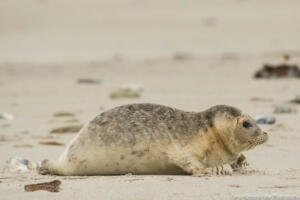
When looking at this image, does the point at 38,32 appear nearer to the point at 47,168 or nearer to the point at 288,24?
the point at 288,24

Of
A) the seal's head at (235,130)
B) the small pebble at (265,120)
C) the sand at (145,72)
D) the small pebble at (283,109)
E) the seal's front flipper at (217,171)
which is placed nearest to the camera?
the sand at (145,72)

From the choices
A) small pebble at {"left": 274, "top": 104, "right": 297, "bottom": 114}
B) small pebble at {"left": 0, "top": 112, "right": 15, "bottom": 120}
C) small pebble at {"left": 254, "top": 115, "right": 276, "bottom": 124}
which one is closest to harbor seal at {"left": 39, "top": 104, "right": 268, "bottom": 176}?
small pebble at {"left": 254, "top": 115, "right": 276, "bottom": 124}

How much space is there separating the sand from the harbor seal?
200 mm

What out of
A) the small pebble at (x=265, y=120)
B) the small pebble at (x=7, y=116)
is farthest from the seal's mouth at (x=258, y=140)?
the small pebble at (x=7, y=116)

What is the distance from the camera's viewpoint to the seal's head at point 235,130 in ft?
18.1

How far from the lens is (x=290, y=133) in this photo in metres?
7.14

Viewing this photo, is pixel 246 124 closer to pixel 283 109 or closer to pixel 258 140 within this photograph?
pixel 258 140

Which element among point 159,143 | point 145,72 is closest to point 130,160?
point 159,143

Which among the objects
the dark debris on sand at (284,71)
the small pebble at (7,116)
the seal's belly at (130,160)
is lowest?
the seal's belly at (130,160)

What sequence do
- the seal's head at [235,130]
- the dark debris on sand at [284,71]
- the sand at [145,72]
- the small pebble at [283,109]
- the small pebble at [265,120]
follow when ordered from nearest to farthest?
the sand at [145,72] < the seal's head at [235,130] < the small pebble at [265,120] < the small pebble at [283,109] < the dark debris on sand at [284,71]

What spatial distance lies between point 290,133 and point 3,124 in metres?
3.02

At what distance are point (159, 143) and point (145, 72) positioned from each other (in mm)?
9220

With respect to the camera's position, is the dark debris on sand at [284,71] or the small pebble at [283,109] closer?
the small pebble at [283,109]

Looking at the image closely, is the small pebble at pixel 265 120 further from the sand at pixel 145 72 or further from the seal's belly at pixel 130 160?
the seal's belly at pixel 130 160
